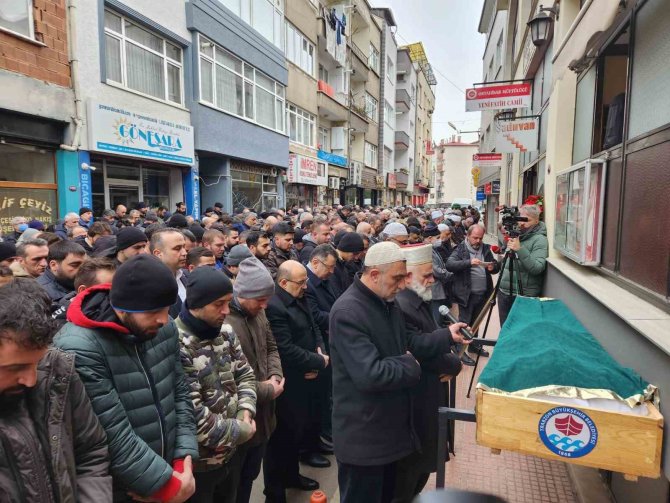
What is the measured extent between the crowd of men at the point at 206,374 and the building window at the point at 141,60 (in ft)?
27.0

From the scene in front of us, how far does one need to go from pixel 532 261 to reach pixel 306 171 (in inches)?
687

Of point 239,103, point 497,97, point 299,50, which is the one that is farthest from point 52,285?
point 299,50

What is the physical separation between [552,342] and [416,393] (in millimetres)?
894

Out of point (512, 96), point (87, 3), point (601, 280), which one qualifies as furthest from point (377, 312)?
point (87, 3)

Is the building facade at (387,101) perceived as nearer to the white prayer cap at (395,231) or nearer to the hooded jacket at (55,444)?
the white prayer cap at (395,231)

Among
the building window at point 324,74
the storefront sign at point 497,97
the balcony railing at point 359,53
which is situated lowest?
the storefront sign at point 497,97

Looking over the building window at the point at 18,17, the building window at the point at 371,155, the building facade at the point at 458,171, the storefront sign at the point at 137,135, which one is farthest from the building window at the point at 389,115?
the building facade at the point at 458,171

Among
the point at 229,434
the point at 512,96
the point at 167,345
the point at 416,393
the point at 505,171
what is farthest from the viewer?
the point at 505,171

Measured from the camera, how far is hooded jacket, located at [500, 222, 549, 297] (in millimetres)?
5387

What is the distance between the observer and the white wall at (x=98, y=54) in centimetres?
958

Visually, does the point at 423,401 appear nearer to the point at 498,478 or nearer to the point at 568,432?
the point at 568,432

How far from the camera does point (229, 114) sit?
14867 millimetres

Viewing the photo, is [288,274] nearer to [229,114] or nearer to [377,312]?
[377,312]

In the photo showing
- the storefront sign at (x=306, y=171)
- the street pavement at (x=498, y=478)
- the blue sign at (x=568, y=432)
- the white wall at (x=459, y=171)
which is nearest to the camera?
the blue sign at (x=568, y=432)
